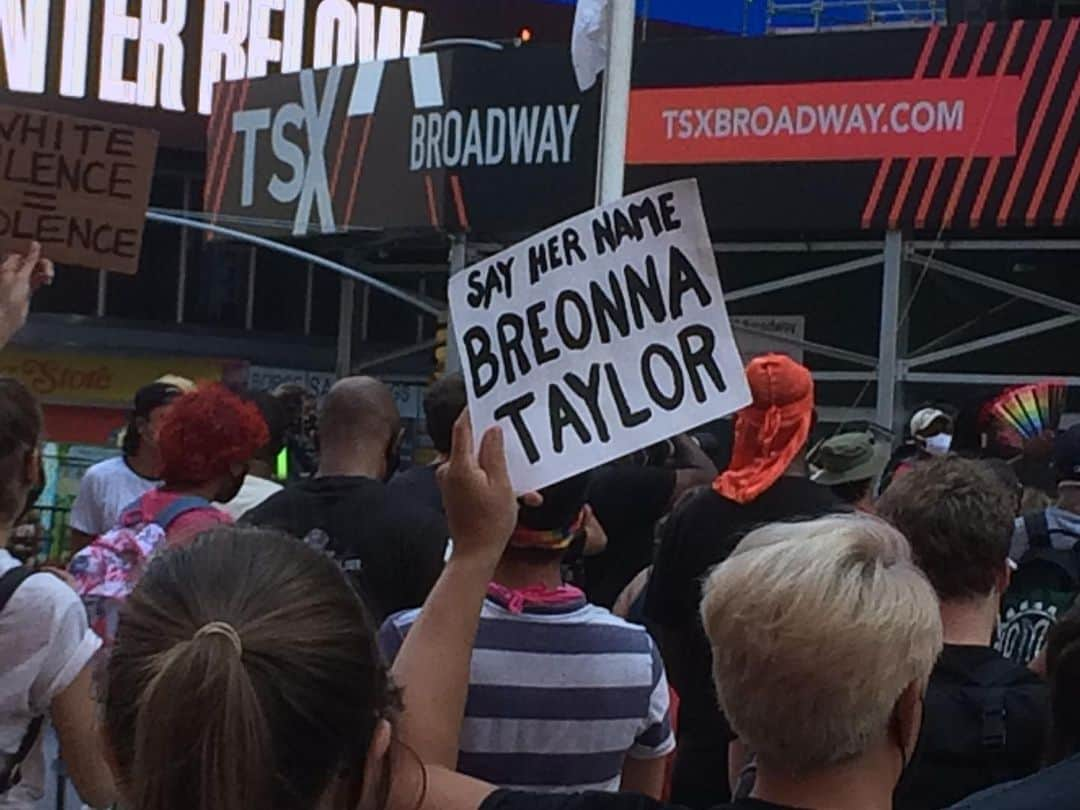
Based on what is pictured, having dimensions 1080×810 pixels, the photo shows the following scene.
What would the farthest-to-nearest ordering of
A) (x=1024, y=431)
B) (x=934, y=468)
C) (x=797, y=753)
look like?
1. (x=1024, y=431)
2. (x=934, y=468)
3. (x=797, y=753)

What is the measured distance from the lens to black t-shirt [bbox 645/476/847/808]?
4.62 metres

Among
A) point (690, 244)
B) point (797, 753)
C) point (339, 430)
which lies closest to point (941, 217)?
point (339, 430)

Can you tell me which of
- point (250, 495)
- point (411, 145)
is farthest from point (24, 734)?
point (411, 145)

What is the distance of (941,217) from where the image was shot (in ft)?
43.3

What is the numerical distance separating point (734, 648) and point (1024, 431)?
5.22 metres

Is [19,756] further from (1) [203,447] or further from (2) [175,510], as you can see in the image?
(1) [203,447]

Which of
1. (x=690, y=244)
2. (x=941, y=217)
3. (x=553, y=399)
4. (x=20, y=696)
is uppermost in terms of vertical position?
(x=941, y=217)

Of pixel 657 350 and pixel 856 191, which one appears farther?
pixel 856 191

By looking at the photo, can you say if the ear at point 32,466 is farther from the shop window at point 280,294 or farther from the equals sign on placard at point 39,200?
the shop window at point 280,294

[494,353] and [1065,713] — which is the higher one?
[494,353]

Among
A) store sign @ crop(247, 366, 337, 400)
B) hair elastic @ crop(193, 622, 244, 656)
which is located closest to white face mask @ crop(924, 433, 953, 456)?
hair elastic @ crop(193, 622, 244, 656)

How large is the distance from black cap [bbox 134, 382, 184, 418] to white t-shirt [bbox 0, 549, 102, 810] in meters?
3.00

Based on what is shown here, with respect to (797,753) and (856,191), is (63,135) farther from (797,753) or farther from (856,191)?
(856,191)

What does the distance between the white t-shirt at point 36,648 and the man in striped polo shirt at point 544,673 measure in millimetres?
589
